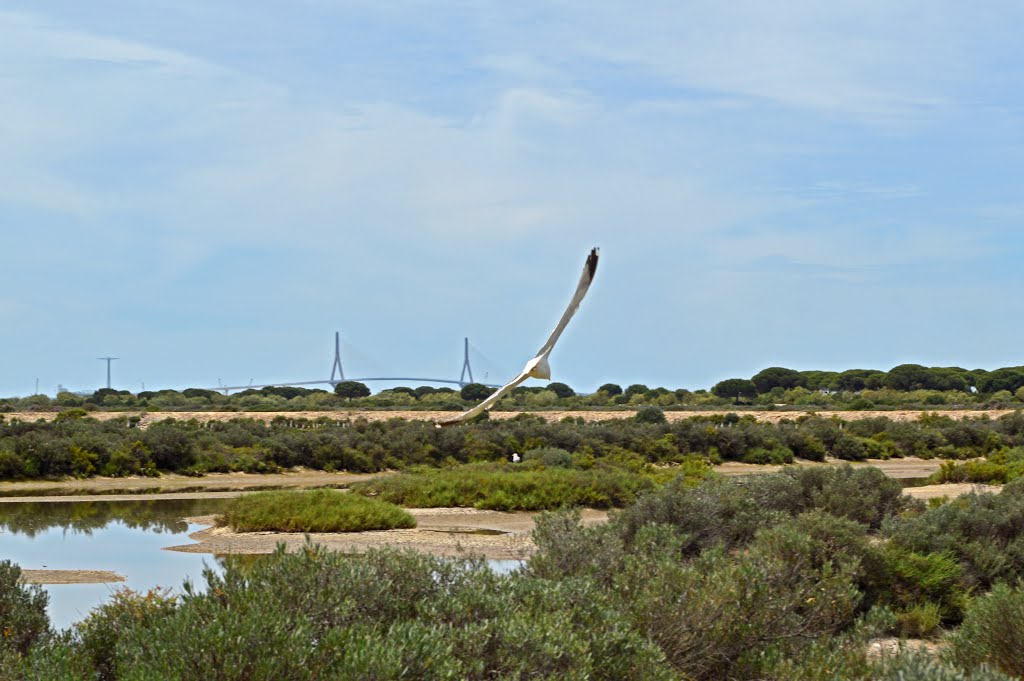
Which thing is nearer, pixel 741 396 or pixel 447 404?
pixel 447 404

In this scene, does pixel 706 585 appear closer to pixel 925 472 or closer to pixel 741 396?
pixel 925 472

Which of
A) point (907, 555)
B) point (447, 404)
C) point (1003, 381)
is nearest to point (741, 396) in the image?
point (1003, 381)

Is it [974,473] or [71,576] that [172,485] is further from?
[974,473]

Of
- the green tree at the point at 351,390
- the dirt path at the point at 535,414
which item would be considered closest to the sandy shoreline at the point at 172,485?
the dirt path at the point at 535,414

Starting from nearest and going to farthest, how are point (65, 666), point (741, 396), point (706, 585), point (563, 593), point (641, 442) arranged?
point (65, 666) < point (563, 593) < point (706, 585) < point (641, 442) < point (741, 396)

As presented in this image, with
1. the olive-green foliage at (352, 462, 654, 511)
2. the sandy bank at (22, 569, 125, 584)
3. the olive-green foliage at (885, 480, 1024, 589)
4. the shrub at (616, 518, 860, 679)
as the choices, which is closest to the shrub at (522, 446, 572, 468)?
the olive-green foliage at (352, 462, 654, 511)

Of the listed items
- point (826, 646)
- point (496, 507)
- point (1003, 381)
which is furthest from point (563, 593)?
point (1003, 381)

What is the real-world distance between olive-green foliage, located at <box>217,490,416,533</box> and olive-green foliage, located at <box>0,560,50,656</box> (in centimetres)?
1514

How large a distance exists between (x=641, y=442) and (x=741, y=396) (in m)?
61.7

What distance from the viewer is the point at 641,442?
44781mm

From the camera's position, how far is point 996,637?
8953 millimetres

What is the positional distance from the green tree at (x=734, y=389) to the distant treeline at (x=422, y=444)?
50.3m

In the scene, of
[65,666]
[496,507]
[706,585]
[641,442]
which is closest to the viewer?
[65,666]

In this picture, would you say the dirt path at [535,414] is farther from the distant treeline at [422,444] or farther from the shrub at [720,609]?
the shrub at [720,609]
